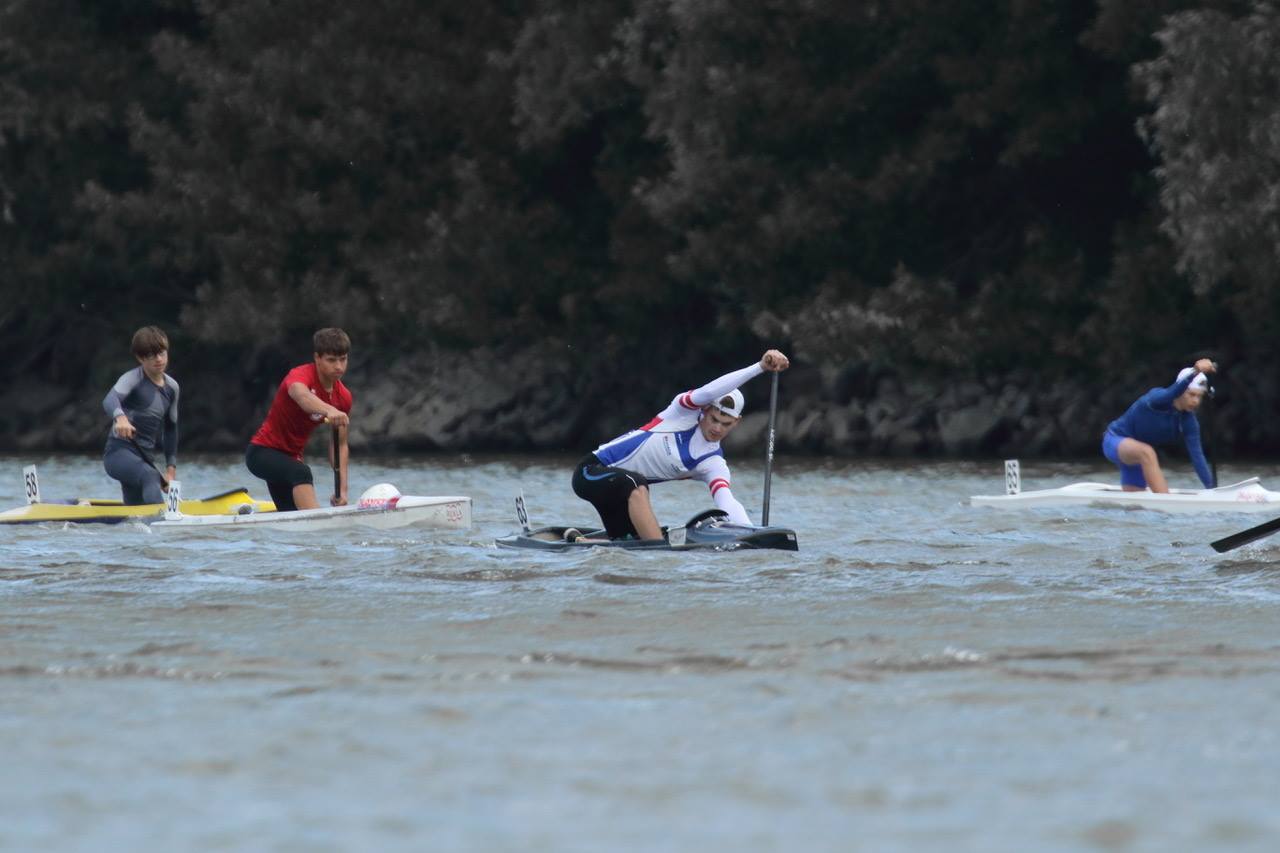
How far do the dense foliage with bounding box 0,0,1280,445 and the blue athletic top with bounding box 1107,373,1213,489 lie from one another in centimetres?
853

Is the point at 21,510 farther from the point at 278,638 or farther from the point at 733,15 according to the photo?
the point at 733,15

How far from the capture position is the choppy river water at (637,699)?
5.75 m

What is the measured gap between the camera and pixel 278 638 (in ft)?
31.2

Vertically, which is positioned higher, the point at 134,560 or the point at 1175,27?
the point at 1175,27

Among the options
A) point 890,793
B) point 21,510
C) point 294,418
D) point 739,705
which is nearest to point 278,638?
point 739,705

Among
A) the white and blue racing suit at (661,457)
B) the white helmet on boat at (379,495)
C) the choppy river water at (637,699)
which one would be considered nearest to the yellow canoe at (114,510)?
the white helmet on boat at (379,495)

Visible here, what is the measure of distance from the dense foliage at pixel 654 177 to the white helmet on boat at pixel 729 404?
15.0 metres

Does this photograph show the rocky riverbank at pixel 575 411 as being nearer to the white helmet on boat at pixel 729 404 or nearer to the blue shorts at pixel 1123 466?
the blue shorts at pixel 1123 466

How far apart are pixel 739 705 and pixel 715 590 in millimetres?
3892

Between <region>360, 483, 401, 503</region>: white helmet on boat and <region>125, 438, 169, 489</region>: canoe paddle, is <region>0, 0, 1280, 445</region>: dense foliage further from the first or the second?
<region>125, 438, 169, 489</region>: canoe paddle

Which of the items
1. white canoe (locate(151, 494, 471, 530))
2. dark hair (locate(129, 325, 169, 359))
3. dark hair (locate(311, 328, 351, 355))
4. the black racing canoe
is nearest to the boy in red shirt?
dark hair (locate(311, 328, 351, 355))

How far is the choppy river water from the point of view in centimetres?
575

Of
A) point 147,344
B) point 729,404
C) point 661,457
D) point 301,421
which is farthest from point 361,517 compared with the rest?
point 729,404

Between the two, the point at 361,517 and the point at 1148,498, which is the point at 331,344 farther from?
the point at 1148,498
